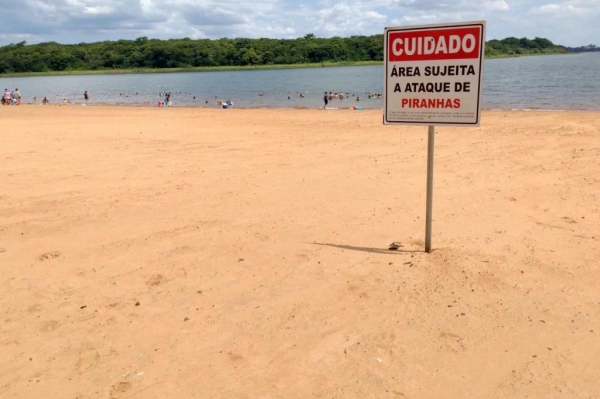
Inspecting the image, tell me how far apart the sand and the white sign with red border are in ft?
4.65

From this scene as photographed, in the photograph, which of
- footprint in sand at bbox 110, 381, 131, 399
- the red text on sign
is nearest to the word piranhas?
the red text on sign

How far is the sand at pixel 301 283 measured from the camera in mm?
3248

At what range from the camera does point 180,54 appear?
133m

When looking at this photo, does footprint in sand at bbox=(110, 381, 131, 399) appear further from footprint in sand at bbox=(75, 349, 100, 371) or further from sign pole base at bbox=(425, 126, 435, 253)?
sign pole base at bbox=(425, 126, 435, 253)

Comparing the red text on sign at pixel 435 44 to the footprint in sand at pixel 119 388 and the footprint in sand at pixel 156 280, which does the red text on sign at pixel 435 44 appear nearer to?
the footprint in sand at pixel 156 280

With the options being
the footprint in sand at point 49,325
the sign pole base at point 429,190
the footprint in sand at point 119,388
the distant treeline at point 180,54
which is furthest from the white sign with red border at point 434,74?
the distant treeline at point 180,54

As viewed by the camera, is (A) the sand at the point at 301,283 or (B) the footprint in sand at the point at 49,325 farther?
(B) the footprint in sand at the point at 49,325

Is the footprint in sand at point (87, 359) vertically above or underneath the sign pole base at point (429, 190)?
underneath

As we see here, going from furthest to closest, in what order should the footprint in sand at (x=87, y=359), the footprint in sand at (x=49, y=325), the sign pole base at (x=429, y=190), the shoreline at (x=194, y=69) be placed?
the shoreline at (x=194, y=69) → the sign pole base at (x=429, y=190) → the footprint in sand at (x=49, y=325) → the footprint in sand at (x=87, y=359)

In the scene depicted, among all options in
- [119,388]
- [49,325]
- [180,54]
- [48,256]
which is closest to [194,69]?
[180,54]

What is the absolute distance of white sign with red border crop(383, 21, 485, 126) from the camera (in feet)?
14.1

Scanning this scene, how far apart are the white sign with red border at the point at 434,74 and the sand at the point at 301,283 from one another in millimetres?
1417

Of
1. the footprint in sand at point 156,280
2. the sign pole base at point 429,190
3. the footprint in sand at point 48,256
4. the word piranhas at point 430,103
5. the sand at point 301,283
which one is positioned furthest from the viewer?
the footprint in sand at point 48,256

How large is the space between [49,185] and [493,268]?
690 centimetres
